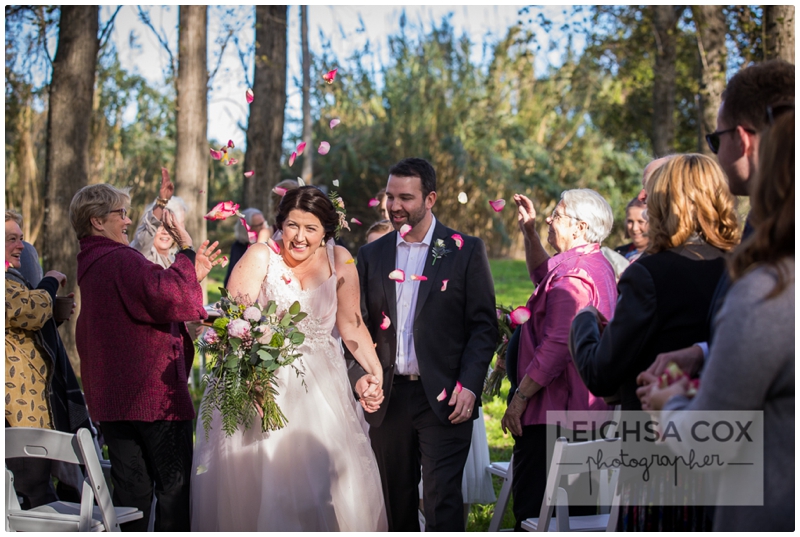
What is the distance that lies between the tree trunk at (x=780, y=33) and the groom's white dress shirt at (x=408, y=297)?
520 cm

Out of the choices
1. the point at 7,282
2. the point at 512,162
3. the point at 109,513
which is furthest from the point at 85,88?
the point at 512,162

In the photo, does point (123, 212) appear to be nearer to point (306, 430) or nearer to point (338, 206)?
point (338, 206)

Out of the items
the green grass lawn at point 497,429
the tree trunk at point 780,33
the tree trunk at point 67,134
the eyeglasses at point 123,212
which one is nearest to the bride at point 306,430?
the eyeglasses at point 123,212

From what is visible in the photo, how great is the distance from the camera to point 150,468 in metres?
4.16

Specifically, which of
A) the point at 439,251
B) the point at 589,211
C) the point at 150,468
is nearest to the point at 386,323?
the point at 439,251

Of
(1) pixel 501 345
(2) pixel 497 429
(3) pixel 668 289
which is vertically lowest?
(2) pixel 497 429

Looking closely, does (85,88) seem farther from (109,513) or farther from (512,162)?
(512,162)

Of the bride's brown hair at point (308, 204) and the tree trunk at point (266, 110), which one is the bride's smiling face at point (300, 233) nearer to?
the bride's brown hair at point (308, 204)

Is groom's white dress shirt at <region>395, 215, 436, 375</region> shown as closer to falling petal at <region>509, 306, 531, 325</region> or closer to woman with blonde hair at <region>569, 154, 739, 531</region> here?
falling petal at <region>509, 306, 531, 325</region>

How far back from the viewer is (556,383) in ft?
13.3

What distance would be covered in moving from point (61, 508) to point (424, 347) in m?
2.17

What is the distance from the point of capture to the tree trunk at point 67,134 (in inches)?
337

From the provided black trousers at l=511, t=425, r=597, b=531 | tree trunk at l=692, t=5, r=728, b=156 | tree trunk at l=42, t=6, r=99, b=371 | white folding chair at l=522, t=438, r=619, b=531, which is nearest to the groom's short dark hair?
black trousers at l=511, t=425, r=597, b=531

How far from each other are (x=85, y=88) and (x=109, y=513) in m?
6.56
